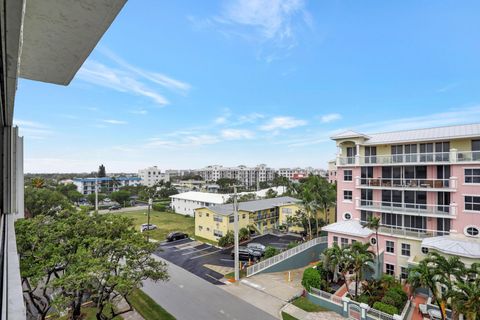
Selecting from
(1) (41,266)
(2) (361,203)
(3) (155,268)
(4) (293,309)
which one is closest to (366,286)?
(4) (293,309)

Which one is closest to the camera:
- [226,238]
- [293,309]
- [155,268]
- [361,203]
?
[155,268]

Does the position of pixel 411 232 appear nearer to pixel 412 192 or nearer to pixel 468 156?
pixel 412 192

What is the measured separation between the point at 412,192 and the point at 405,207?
1.10 meters

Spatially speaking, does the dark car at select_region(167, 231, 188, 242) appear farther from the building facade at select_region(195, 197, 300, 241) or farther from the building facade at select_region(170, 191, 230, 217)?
the building facade at select_region(170, 191, 230, 217)

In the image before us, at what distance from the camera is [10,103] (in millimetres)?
1931

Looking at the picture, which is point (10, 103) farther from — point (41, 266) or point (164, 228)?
point (164, 228)

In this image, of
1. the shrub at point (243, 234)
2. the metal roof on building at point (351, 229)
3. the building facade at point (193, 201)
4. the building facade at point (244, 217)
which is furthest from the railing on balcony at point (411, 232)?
the building facade at point (193, 201)

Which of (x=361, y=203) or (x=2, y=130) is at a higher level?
(x=2, y=130)

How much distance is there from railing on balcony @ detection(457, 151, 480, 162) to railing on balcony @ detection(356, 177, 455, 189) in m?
1.46

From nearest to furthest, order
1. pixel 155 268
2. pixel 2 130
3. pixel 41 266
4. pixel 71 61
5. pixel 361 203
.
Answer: pixel 71 61, pixel 2 130, pixel 41 266, pixel 155 268, pixel 361 203

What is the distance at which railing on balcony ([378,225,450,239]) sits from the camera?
51.4ft

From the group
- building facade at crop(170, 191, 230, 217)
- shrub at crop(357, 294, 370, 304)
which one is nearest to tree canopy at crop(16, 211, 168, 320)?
shrub at crop(357, 294, 370, 304)

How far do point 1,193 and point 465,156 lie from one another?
19973 millimetres

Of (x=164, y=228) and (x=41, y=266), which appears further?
(x=164, y=228)
